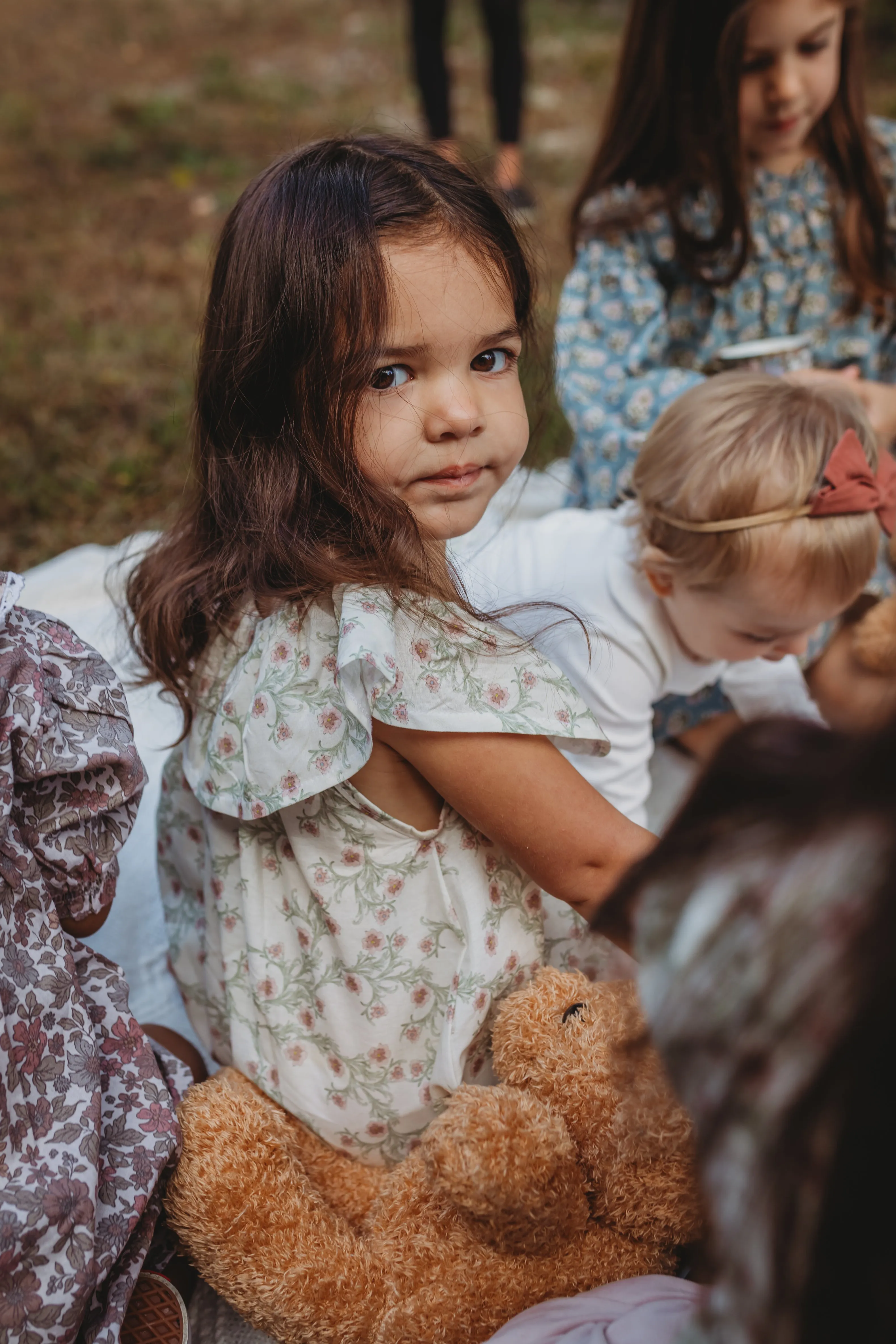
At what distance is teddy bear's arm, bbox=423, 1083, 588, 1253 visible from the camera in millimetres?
860

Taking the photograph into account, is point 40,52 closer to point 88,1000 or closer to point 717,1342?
point 88,1000

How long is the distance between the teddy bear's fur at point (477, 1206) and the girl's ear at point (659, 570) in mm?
513

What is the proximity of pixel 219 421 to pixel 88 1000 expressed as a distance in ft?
1.71

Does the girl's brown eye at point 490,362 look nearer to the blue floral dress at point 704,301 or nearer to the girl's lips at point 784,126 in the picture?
the blue floral dress at point 704,301

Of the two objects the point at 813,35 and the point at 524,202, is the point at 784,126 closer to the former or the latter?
the point at 813,35

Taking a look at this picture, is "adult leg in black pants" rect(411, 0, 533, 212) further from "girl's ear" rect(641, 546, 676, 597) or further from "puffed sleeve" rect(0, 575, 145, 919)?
"puffed sleeve" rect(0, 575, 145, 919)

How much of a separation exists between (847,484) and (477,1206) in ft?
2.60

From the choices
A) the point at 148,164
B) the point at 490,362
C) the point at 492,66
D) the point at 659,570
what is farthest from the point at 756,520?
the point at 148,164

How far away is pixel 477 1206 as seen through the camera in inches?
34.2

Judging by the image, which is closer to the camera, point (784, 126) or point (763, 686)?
point (763, 686)

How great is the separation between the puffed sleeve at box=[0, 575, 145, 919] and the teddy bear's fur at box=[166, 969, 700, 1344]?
0.77 ft

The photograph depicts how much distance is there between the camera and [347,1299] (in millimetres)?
924

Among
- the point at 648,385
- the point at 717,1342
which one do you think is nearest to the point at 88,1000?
the point at 717,1342

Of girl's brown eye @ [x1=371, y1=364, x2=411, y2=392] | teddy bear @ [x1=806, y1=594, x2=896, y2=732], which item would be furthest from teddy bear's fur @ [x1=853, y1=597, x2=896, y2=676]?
girl's brown eye @ [x1=371, y1=364, x2=411, y2=392]
